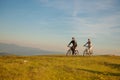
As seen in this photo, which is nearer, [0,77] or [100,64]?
[0,77]

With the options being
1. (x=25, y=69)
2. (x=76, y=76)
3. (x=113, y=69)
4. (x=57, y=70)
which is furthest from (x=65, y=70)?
(x=113, y=69)

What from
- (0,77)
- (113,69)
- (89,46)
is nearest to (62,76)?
(0,77)

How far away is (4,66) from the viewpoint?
1069 inches

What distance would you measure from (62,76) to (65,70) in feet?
8.70

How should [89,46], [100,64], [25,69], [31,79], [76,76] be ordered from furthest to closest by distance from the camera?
[89,46]
[100,64]
[25,69]
[76,76]
[31,79]

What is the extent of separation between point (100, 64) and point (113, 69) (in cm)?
283

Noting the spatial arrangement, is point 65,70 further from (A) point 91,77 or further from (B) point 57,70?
(A) point 91,77

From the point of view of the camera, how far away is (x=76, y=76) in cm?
2439

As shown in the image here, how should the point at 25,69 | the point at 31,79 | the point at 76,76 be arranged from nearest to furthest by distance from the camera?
the point at 31,79, the point at 76,76, the point at 25,69

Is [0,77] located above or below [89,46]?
below

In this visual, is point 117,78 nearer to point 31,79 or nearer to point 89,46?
point 31,79

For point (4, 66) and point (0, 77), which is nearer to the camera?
point (0, 77)

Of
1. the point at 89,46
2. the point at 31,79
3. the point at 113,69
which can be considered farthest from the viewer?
the point at 89,46

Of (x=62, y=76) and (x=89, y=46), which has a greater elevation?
(x=89, y=46)
